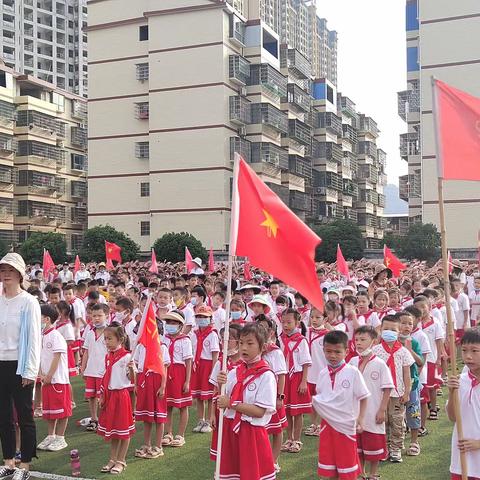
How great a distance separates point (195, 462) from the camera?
6.80m

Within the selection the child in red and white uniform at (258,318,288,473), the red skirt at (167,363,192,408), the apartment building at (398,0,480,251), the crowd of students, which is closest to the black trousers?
the crowd of students

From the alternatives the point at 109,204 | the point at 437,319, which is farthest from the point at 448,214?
the point at 437,319

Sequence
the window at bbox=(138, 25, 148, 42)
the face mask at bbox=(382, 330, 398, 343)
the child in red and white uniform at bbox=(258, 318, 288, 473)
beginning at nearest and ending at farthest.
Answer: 1. the child in red and white uniform at bbox=(258, 318, 288, 473)
2. the face mask at bbox=(382, 330, 398, 343)
3. the window at bbox=(138, 25, 148, 42)

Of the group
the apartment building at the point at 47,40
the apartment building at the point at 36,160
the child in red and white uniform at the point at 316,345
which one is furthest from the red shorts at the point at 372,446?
the apartment building at the point at 47,40

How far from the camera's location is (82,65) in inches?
3226

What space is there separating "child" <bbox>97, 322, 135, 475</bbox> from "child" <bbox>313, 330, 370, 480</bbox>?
2.09 m

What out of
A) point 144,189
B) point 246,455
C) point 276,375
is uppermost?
point 144,189

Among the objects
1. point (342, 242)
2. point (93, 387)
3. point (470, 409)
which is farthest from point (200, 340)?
point (342, 242)

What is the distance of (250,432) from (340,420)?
75 centimetres

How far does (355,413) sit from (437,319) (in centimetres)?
369

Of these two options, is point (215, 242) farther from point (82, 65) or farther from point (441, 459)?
point (82, 65)

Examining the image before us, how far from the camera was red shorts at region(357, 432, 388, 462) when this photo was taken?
5.80 m

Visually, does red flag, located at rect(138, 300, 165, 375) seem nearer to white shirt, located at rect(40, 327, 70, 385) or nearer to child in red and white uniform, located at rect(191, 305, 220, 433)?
white shirt, located at rect(40, 327, 70, 385)

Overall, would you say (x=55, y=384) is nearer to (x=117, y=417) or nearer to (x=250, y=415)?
(x=117, y=417)
